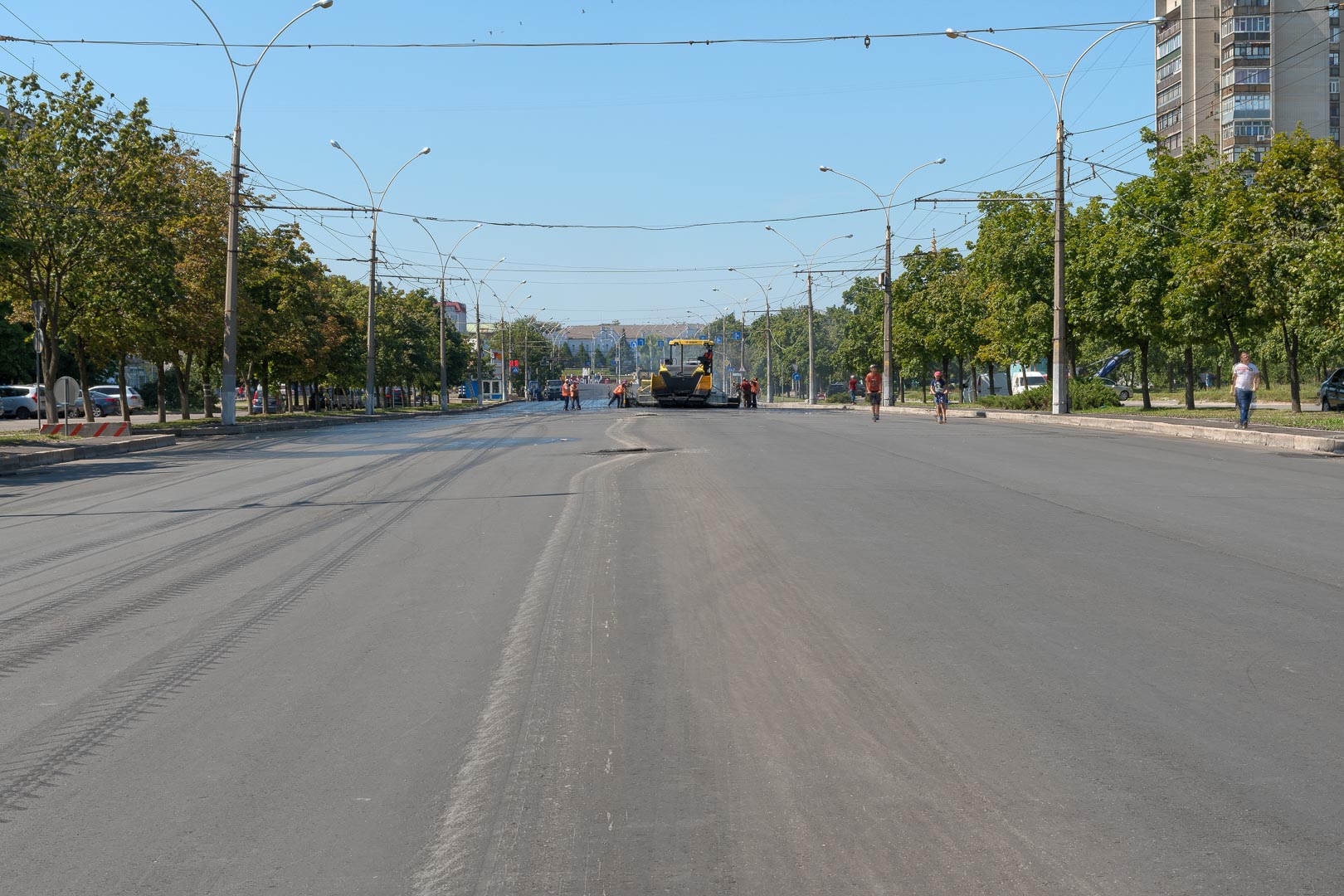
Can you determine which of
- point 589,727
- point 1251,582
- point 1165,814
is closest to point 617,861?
point 589,727

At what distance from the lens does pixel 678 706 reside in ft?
17.3

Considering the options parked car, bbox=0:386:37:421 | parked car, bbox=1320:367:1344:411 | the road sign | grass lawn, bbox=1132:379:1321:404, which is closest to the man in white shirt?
parked car, bbox=1320:367:1344:411

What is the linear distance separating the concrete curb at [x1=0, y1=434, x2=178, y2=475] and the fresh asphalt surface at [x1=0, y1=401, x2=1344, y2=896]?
1299 cm

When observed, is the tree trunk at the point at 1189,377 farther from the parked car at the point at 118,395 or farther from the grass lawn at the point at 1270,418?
the parked car at the point at 118,395

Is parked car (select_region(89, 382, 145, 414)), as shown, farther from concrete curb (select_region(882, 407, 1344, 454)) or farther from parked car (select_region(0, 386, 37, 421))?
concrete curb (select_region(882, 407, 1344, 454))

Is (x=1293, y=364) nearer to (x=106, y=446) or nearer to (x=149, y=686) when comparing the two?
(x=106, y=446)

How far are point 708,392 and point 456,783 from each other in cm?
6180

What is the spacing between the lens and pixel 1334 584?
818cm

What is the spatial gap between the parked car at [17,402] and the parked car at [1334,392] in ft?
175

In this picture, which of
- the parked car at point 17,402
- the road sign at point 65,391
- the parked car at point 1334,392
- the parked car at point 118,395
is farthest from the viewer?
the parked car at point 118,395

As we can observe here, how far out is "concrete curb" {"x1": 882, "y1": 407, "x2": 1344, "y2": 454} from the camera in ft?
76.3

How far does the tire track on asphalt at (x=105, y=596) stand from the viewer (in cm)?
656

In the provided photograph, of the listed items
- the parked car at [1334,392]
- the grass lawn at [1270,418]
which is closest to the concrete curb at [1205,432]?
the grass lawn at [1270,418]

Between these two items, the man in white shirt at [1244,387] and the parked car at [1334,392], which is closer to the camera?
the man in white shirt at [1244,387]
